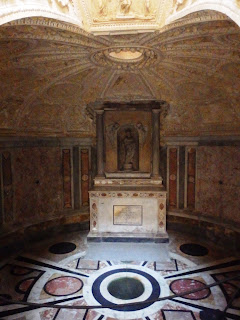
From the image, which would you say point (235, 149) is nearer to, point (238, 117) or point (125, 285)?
point (238, 117)

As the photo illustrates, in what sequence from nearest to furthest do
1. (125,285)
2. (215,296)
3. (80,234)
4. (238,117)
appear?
(215,296) → (125,285) → (238,117) → (80,234)

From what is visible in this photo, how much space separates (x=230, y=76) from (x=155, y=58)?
5.70 ft

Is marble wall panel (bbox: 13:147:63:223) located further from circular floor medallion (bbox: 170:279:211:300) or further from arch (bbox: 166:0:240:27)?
arch (bbox: 166:0:240:27)

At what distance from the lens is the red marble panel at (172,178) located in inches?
335

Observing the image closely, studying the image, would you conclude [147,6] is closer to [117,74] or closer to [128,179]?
[117,74]

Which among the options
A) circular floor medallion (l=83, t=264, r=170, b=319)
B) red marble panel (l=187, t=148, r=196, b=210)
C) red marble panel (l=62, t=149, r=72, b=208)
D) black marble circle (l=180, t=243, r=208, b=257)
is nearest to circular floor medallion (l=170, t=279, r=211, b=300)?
circular floor medallion (l=83, t=264, r=170, b=319)

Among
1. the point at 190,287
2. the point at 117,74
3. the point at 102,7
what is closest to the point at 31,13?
the point at 102,7

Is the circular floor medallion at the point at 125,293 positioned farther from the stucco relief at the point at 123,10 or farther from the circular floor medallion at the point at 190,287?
the stucco relief at the point at 123,10

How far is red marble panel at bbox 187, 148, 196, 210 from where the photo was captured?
828cm

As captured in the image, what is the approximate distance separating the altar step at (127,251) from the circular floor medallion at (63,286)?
98 centimetres

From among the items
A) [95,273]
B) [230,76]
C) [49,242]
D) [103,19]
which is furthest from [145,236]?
[103,19]

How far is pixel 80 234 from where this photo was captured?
8219mm

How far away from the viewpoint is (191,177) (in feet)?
27.4

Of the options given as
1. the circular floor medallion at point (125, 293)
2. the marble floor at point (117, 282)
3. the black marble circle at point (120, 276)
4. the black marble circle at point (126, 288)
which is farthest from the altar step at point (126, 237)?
the black marble circle at point (126, 288)
